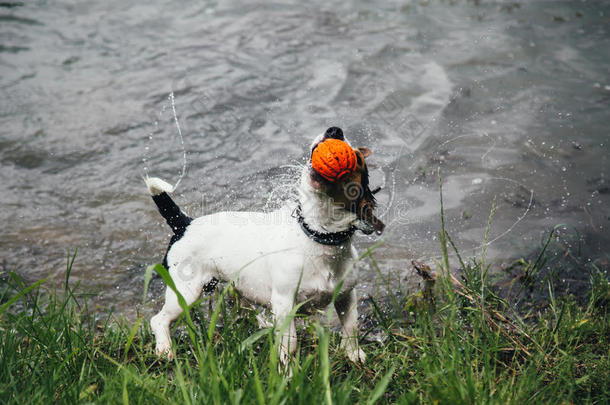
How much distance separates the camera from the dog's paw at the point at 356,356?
2.61 m

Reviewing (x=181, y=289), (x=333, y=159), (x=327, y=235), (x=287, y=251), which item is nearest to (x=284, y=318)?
(x=287, y=251)

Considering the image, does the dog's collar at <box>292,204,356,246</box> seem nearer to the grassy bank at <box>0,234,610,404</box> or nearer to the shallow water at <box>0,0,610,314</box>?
the grassy bank at <box>0,234,610,404</box>

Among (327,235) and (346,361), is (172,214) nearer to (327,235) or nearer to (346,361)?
(327,235)

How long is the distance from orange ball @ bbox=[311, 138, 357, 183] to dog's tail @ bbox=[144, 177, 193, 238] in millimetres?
983

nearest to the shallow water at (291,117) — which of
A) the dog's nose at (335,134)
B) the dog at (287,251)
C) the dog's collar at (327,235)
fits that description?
the dog at (287,251)

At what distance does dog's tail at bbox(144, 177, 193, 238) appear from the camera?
2.76 metres

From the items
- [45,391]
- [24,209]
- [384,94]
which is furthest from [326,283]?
[384,94]

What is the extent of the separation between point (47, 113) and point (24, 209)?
5.63ft

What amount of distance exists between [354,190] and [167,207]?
1.14m

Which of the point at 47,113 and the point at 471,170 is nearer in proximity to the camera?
the point at 471,170

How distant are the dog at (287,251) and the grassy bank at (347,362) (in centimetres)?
14

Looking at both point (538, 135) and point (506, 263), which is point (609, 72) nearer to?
point (538, 135)

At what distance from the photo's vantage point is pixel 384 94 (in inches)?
239

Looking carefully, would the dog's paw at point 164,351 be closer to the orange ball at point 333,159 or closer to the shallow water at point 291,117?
the shallow water at point 291,117
